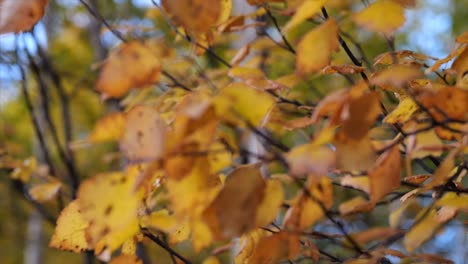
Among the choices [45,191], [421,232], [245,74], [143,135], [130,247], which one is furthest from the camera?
[45,191]

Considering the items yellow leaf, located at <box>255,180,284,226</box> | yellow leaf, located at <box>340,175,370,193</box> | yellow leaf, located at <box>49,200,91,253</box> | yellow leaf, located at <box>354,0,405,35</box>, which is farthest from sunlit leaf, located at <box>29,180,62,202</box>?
yellow leaf, located at <box>354,0,405,35</box>

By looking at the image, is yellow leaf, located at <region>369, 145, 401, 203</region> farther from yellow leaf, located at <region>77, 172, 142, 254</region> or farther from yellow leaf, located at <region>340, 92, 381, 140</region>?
yellow leaf, located at <region>77, 172, 142, 254</region>

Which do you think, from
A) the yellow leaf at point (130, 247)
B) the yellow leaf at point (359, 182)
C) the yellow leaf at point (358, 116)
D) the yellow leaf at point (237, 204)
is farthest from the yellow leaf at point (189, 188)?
the yellow leaf at point (359, 182)

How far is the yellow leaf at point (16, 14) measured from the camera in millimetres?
483

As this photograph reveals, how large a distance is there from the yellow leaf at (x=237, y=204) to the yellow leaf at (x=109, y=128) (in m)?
0.10

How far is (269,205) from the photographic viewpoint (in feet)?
1.59

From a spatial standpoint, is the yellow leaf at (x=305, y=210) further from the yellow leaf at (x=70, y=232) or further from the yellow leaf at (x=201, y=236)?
the yellow leaf at (x=70, y=232)

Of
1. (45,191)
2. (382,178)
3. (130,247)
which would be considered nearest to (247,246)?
(130,247)

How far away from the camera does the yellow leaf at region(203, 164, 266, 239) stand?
0.43 metres

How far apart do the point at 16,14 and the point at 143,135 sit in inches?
7.0

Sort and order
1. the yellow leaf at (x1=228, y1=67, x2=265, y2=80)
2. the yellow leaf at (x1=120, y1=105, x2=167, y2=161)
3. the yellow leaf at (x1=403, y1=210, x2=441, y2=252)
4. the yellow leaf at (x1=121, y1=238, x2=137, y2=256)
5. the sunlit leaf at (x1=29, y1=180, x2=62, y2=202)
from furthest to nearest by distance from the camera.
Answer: the sunlit leaf at (x1=29, y1=180, x2=62, y2=202), the yellow leaf at (x1=228, y1=67, x2=265, y2=80), the yellow leaf at (x1=121, y1=238, x2=137, y2=256), the yellow leaf at (x1=403, y1=210, x2=441, y2=252), the yellow leaf at (x1=120, y1=105, x2=167, y2=161)

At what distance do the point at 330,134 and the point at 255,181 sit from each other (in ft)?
0.24

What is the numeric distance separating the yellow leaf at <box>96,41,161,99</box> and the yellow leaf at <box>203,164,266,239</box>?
0.11m

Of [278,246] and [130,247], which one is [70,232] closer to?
[130,247]
